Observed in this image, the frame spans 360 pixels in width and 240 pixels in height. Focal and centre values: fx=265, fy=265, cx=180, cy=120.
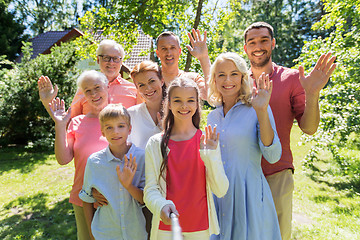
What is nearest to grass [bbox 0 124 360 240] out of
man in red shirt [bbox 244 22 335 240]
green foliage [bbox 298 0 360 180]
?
green foliage [bbox 298 0 360 180]

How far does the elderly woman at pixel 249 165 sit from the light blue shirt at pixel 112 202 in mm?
648

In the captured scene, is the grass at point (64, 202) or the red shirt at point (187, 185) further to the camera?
the grass at point (64, 202)

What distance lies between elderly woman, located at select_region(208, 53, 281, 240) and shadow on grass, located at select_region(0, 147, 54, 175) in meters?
8.47

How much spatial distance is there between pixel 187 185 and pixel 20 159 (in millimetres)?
10043

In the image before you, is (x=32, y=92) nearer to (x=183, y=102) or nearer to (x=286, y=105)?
(x=183, y=102)

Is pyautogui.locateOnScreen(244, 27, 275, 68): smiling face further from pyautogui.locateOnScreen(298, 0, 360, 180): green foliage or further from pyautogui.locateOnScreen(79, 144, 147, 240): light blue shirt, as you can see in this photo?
pyautogui.locateOnScreen(298, 0, 360, 180): green foliage

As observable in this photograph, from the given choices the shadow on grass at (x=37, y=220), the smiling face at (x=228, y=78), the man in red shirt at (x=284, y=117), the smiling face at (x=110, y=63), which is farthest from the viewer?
the shadow on grass at (x=37, y=220)

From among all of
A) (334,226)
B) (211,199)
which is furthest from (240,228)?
(334,226)

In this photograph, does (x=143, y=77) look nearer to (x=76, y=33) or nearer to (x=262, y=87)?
(x=262, y=87)

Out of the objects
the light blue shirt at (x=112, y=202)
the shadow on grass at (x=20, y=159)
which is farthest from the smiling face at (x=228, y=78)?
the shadow on grass at (x=20, y=159)

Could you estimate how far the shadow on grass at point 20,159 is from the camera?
29.1ft

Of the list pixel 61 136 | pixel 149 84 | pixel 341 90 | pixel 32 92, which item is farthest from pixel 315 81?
pixel 32 92

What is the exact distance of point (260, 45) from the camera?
253 centimetres

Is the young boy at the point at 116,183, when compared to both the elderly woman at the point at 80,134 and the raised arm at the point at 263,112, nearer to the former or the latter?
the elderly woman at the point at 80,134
